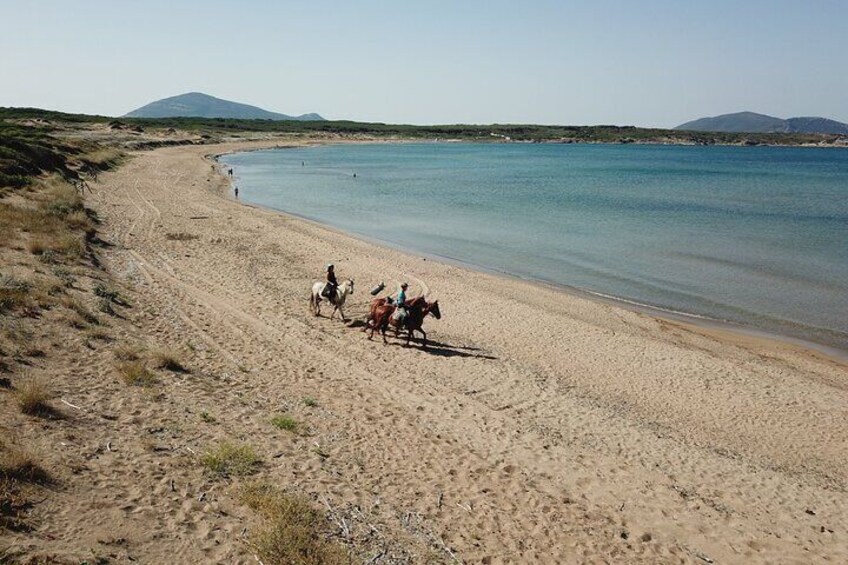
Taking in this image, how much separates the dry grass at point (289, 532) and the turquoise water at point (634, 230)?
21.3 meters

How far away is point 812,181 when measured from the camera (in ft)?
281

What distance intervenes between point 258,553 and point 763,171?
391ft

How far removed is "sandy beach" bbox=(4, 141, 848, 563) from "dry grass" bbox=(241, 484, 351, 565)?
27 centimetres

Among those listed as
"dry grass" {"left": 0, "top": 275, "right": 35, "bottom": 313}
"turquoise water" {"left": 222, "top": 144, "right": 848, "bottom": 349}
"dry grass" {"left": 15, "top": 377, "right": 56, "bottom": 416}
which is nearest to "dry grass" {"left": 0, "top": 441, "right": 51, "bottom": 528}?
"dry grass" {"left": 15, "top": 377, "right": 56, "bottom": 416}

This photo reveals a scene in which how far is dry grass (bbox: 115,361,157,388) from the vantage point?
420 inches

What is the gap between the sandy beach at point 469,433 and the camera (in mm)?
7777

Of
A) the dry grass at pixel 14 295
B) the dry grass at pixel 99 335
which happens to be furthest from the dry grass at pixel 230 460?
the dry grass at pixel 14 295

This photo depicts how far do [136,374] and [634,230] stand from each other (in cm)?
3881

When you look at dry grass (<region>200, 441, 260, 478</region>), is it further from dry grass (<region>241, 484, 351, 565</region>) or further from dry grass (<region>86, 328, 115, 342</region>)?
dry grass (<region>86, 328, 115, 342</region>)

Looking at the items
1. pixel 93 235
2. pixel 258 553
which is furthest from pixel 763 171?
pixel 258 553

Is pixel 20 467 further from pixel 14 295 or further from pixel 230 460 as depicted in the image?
pixel 14 295

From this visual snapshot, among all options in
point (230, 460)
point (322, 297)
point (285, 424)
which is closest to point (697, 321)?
point (322, 297)

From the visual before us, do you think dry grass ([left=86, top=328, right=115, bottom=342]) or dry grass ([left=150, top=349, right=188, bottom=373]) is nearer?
dry grass ([left=150, top=349, right=188, bottom=373])

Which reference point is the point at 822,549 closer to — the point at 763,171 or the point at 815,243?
the point at 815,243
